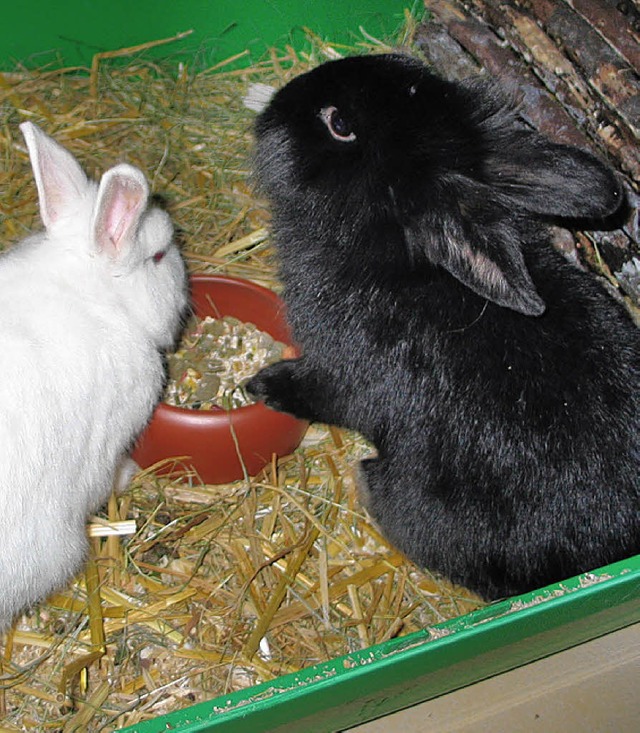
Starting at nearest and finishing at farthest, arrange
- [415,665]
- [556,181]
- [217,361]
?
A: [415,665] → [556,181] → [217,361]

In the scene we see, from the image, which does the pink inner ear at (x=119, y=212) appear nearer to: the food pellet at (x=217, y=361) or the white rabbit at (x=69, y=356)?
the white rabbit at (x=69, y=356)

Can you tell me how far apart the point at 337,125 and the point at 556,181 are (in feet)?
1.64

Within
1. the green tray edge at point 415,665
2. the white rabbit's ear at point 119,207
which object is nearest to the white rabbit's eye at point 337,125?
the white rabbit's ear at point 119,207

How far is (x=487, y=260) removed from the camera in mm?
1540

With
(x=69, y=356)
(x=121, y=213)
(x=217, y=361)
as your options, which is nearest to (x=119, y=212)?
(x=121, y=213)

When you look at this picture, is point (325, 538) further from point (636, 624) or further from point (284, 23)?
point (284, 23)

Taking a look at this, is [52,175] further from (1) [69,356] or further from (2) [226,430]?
(2) [226,430]

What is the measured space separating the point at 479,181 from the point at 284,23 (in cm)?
180

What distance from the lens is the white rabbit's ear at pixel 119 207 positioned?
66.1 inches

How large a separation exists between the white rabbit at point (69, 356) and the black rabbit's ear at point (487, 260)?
64cm

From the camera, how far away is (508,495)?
1769 millimetres

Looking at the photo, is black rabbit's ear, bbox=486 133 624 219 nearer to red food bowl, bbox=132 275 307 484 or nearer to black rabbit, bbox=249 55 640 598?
black rabbit, bbox=249 55 640 598

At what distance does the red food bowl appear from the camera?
2129mm

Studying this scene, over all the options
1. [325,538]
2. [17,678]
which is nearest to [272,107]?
[325,538]
